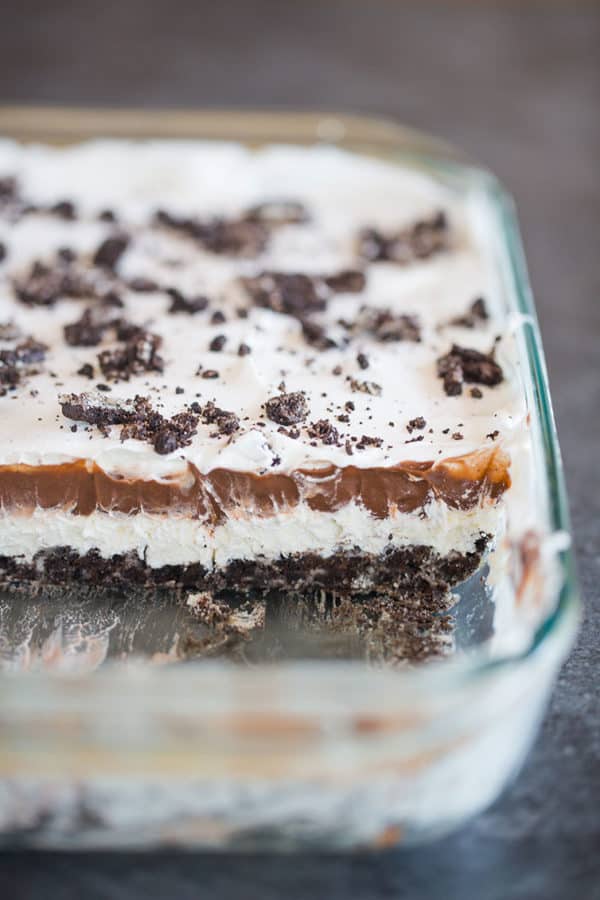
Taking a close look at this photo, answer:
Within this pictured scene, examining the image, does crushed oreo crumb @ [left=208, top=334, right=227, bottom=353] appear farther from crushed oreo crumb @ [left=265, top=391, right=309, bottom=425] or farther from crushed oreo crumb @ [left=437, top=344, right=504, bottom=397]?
crushed oreo crumb @ [left=437, top=344, right=504, bottom=397]

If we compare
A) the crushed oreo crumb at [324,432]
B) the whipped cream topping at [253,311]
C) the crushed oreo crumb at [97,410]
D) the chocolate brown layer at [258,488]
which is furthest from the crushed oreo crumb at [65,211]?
the crushed oreo crumb at [324,432]

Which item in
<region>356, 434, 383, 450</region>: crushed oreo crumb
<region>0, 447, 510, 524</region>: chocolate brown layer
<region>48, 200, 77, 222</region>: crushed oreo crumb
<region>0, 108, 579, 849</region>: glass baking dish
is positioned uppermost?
<region>48, 200, 77, 222</region>: crushed oreo crumb

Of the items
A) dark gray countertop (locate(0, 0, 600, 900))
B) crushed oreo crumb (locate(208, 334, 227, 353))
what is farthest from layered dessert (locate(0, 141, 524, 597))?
dark gray countertop (locate(0, 0, 600, 900))

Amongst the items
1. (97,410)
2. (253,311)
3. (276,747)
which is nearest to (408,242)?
(253,311)

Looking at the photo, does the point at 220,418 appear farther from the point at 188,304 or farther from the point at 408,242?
the point at 408,242

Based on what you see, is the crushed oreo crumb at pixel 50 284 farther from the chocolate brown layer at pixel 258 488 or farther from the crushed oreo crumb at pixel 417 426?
the crushed oreo crumb at pixel 417 426

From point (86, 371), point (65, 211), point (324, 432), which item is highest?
point (65, 211)

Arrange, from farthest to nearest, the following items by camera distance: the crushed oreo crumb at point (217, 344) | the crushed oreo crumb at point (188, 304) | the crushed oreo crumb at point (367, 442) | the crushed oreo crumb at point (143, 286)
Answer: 1. the crushed oreo crumb at point (143, 286)
2. the crushed oreo crumb at point (188, 304)
3. the crushed oreo crumb at point (217, 344)
4. the crushed oreo crumb at point (367, 442)

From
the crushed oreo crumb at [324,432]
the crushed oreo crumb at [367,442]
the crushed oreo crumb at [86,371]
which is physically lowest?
the crushed oreo crumb at [367,442]
